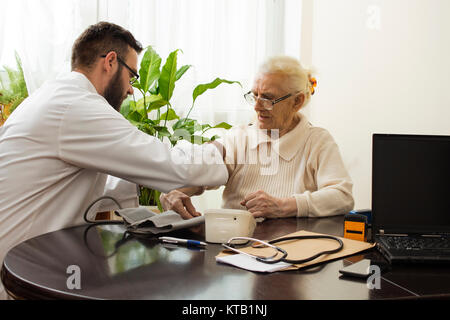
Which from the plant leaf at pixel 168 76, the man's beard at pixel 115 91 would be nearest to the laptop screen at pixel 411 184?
the man's beard at pixel 115 91

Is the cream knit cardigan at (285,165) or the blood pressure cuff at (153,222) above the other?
the cream knit cardigan at (285,165)

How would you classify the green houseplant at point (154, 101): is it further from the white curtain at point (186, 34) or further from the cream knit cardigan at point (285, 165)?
the cream knit cardigan at point (285, 165)

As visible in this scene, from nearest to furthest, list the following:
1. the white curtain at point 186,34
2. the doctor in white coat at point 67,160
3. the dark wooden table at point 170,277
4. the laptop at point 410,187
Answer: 1. the dark wooden table at point 170,277
2. the laptop at point 410,187
3. the doctor in white coat at point 67,160
4. the white curtain at point 186,34

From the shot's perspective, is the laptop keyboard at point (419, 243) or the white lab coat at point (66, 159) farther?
the white lab coat at point (66, 159)

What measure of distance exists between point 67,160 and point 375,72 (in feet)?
6.45

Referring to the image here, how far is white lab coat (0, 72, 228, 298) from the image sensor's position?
4.48 ft

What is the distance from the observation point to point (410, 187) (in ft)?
3.79

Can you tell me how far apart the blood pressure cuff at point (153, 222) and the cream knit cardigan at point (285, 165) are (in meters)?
0.56

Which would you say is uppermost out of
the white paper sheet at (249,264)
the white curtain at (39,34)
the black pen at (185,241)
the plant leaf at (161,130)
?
the white curtain at (39,34)

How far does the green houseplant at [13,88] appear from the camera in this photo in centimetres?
242

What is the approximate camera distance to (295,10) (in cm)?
343
